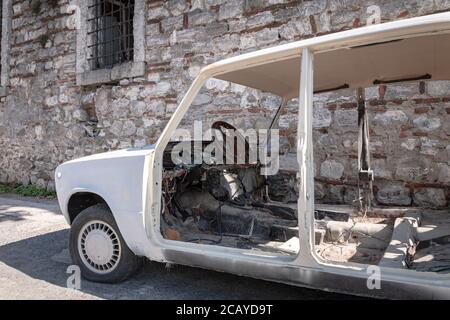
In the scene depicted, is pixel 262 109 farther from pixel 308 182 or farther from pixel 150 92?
pixel 308 182

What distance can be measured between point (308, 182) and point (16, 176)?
8.07 m

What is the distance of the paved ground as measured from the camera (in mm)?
3016

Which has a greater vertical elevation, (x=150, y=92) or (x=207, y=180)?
(x=150, y=92)

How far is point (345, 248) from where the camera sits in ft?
9.91

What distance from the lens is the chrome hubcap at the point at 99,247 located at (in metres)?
3.22

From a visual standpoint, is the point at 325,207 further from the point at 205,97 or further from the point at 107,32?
the point at 107,32

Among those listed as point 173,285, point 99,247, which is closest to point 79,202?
point 99,247

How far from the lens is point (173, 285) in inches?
127

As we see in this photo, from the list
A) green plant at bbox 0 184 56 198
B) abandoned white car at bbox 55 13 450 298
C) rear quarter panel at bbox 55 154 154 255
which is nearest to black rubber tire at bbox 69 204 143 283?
abandoned white car at bbox 55 13 450 298

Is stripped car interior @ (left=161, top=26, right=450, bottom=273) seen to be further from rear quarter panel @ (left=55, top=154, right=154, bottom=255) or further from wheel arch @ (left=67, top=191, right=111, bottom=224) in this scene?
wheel arch @ (left=67, top=191, right=111, bottom=224)

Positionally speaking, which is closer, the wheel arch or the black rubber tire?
the black rubber tire

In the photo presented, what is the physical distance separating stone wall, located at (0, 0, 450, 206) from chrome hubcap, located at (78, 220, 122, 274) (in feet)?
9.51

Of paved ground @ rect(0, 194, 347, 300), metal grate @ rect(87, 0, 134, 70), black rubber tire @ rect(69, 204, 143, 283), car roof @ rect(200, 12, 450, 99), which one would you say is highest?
metal grate @ rect(87, 0, 134, 70)
